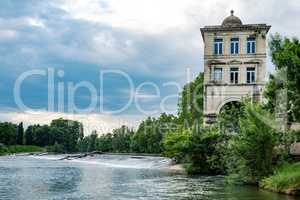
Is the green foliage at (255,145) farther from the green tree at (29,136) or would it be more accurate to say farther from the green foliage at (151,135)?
the green tree at (29,136)

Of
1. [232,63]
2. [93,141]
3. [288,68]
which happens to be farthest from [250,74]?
[93,141]

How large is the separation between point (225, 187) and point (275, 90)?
877cm

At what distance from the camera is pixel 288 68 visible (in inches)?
1268

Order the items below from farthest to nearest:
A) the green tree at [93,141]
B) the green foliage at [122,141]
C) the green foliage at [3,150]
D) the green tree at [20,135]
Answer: the green tree at [20,135] < the green tree at [93,141] < the green foliage at [3,150] < the green foliage at [122,141]

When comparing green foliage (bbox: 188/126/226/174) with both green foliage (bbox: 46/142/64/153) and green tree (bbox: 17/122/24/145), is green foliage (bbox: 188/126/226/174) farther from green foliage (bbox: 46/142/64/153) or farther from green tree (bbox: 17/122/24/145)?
green tree (bbox: 17/122/24/145)

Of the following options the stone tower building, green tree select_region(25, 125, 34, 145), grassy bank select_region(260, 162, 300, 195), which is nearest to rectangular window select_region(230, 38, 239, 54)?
the stone tower building

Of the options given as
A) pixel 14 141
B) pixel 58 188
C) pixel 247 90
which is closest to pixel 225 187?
pixel 58 188

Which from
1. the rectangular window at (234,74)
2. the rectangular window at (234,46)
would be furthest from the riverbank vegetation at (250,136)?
the rectangular window at (234,46)

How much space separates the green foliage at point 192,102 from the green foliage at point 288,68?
2867 cm

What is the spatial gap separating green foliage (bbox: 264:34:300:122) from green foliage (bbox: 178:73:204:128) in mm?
28666

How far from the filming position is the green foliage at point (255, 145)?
1246 inches

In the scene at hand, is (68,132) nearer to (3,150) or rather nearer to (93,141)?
(93,141)

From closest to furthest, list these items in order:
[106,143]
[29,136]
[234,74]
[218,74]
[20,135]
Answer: [234,74], [218,74], [106,143], [20,135], [29,136]

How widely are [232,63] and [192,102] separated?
47.2 feet
